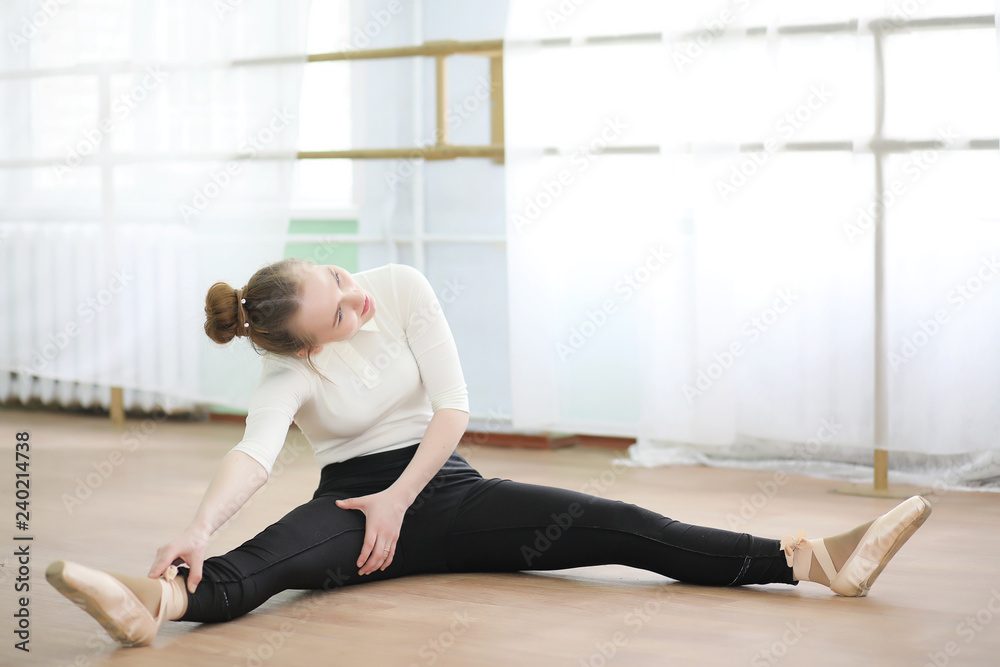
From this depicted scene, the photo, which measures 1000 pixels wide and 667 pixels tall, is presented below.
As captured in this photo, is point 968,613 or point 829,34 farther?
point 829,34

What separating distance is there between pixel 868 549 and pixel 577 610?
440 millimetres

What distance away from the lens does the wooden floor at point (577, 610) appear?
1.45m

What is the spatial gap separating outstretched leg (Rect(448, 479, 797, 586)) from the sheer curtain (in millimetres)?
979

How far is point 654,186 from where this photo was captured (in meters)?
2.80

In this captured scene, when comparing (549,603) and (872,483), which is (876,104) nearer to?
(872,483)

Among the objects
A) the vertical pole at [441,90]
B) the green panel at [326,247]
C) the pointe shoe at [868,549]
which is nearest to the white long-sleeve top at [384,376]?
the pointe shoe at [868,549]

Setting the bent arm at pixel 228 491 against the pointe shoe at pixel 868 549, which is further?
the pointe shoe at pixel 868 549

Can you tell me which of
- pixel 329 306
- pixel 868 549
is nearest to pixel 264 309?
pixel 329 306

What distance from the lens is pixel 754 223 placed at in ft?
8.63

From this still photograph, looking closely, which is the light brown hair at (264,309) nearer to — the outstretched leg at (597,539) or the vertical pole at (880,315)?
the outstretched leg at (597,539)

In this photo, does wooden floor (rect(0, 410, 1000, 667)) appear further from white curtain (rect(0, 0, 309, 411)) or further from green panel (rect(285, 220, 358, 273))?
green panel (rect(285, 220, 358, 273))

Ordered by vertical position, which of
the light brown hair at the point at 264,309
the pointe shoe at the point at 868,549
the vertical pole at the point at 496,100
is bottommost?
the pointe shoe at the point at 868,549

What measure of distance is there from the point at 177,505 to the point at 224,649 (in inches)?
41.5

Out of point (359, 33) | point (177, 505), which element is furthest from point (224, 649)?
point (359, 33)
